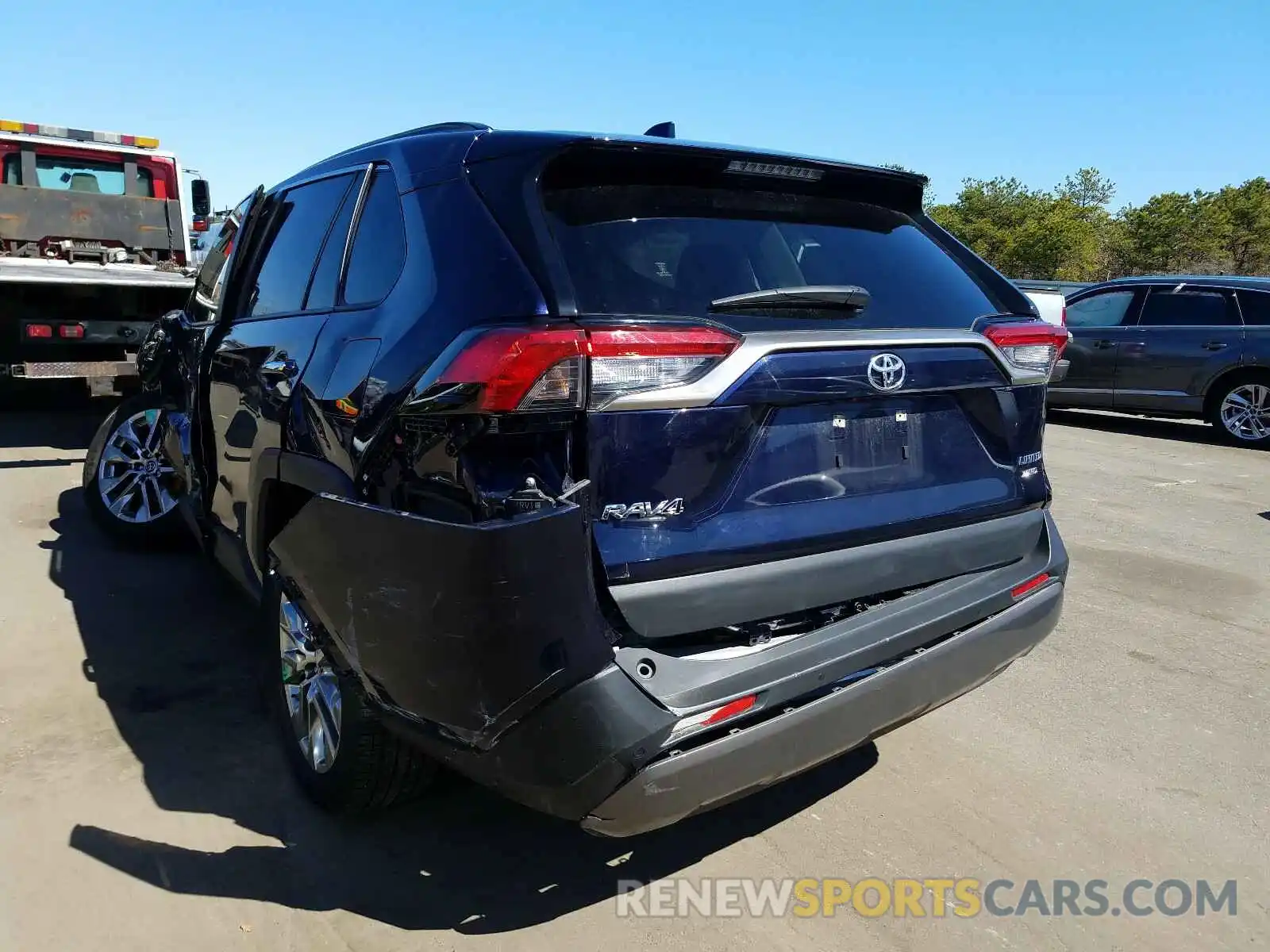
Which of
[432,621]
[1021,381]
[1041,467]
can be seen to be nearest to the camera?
[432,621]

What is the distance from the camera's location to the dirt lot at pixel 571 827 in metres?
2.57

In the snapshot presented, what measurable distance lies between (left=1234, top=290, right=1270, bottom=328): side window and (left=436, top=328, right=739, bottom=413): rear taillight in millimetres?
10365

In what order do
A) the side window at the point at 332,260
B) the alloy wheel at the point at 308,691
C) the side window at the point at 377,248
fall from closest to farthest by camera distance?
the side window at the point at 377,248 < the alloy wheel at the point at 308,691 < the side window at the point at 332,260

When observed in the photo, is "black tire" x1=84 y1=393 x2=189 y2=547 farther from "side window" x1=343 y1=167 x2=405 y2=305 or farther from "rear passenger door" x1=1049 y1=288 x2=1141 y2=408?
"rear passenger door" x1=1049 y1=288 x2=1141 y2=408

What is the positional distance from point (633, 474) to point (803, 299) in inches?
26.8

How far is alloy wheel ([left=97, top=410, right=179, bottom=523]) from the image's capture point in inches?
225

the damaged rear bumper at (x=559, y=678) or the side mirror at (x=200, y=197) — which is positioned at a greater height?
the side mirror at (x=200, y=197)

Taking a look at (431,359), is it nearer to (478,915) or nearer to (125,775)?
(478,915)

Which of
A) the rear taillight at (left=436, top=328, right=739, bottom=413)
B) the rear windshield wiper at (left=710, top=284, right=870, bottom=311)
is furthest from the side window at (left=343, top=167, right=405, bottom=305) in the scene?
the rear windshield wiper at (left=710, top=284, right=870, bottom=311)

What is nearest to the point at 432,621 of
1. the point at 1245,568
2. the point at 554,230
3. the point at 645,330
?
the point at 645,330

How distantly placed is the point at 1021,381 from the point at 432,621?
1820 mm

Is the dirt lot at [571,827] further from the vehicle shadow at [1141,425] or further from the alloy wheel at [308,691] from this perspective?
the vehicle shadow at [1141,425]

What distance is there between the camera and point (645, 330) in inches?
84.8

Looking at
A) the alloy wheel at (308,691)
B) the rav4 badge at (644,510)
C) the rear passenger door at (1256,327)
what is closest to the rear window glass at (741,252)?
the rav4 badge at (644,510)
